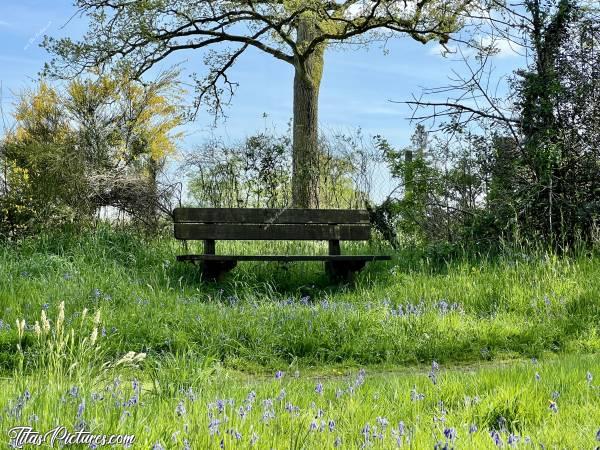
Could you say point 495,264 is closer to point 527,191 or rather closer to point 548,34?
point 527,191

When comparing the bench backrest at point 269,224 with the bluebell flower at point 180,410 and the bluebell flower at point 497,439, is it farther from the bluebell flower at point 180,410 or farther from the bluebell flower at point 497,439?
the bluebell flower at point 497,439

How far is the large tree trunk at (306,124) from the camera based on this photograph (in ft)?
40.4

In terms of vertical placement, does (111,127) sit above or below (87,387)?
above

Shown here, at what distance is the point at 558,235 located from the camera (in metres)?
9.29

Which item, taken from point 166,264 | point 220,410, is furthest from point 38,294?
point 220,410

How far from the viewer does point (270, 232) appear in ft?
30.1

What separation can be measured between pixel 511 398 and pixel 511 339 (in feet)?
9.61

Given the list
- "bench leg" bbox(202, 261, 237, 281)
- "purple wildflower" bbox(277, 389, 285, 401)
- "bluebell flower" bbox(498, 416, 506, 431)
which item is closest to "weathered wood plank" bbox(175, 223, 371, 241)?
"bench leg" bbox(202, 261, 237, 281)

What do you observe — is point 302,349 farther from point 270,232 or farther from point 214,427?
point 270,232

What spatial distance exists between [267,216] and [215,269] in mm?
1061

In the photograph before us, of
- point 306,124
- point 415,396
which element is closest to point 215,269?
point 415,396

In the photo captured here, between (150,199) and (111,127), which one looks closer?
(150,199)

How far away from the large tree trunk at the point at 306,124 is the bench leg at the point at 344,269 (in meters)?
3.42

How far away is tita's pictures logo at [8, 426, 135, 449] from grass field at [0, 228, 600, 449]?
6 centimetres
